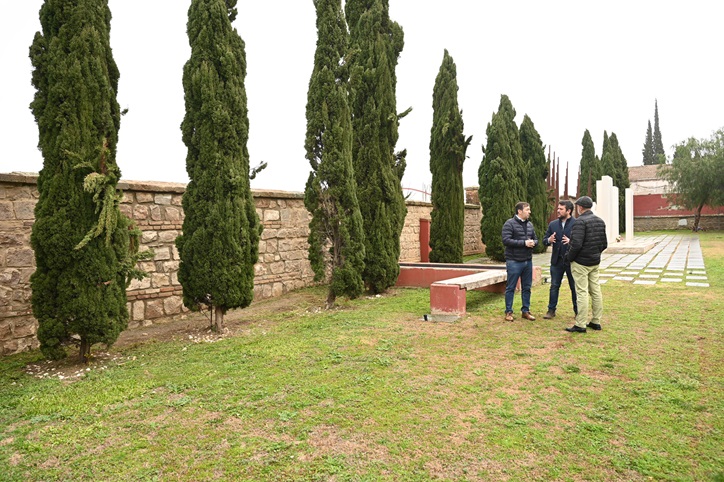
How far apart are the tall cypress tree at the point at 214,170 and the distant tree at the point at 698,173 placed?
39.2 meters

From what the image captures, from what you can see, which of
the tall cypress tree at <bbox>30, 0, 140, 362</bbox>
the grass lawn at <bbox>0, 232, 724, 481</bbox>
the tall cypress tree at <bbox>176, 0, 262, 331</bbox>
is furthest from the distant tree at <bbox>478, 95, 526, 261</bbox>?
the tall cypress tree at <bbox>30, 0, 140, 362</bbox>

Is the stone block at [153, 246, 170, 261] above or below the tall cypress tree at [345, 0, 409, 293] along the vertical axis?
below

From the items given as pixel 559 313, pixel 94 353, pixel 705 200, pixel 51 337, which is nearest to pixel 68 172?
pixel 51 337

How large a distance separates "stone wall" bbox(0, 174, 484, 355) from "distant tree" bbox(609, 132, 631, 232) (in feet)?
94.3

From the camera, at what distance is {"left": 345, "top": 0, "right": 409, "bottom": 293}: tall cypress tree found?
8.96 metres

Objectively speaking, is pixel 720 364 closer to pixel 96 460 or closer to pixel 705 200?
pixel 96 460

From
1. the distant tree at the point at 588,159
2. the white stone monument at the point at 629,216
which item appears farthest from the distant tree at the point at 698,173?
the white stone monument at the point at 629,216

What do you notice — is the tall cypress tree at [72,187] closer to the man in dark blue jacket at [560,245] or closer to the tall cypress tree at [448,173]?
the man in dark blue jacket at [560,245]

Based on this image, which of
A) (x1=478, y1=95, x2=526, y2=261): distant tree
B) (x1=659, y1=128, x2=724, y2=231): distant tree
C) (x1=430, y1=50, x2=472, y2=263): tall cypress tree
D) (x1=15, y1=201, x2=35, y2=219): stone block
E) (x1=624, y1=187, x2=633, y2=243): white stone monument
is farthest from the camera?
(x1=659, y1=128, x2=724, y2=231): distant tree

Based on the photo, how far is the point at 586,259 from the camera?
5711 millimetres

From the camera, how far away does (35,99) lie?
4.59 m

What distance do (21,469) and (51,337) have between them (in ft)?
6.71

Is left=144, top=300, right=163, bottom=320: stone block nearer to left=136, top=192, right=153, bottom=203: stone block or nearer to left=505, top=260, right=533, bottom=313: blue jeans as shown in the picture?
left=136, top=192, right=153, bottom=203: stone block

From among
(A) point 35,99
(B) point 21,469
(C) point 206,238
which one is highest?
(A) point 35,99
